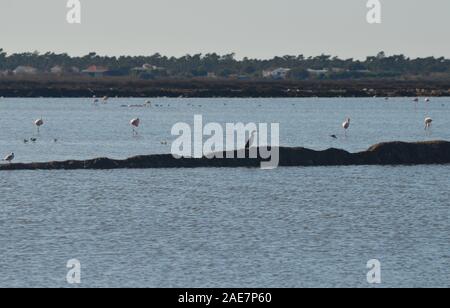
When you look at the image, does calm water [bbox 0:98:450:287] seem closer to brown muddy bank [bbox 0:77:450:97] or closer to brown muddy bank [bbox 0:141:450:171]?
brown muddy bank [bbox 0:141:450:171]

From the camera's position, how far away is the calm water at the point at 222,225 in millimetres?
26656

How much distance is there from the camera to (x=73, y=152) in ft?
192

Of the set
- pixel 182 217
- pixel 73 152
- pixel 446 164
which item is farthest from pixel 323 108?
pixel 182 217

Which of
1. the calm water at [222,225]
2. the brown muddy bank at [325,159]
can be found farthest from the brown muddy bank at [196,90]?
the brown muddy bank at [325,159]

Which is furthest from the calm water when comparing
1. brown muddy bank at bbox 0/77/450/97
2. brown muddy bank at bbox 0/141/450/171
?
brown muddy bank at bbox 0/77/450/97

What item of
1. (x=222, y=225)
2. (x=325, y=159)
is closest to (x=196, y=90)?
(x=325, y=159)

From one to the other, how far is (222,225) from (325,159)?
44.9ft

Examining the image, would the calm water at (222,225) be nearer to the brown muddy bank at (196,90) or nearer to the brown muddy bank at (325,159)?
the brown muddy bank at (325,159)

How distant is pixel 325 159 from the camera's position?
4731 centimetres

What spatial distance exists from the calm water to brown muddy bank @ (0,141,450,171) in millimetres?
347

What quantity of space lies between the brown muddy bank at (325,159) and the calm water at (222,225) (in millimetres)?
347

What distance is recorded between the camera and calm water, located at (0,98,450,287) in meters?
26.7

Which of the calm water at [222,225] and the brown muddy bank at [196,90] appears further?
the brown muddy bank at [196,90]
